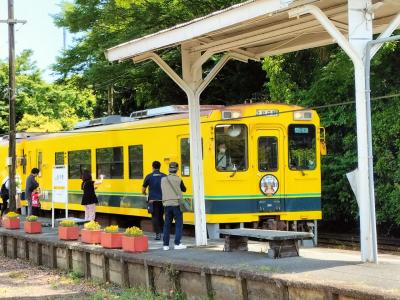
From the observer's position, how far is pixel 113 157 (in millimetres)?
16781

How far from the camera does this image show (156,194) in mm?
12844

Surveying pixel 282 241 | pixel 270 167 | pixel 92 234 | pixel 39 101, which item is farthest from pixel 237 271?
pixel 39 101

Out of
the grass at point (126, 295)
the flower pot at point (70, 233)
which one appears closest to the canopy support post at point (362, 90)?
the grass at point (126, 295)

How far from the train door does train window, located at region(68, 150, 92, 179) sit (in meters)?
5.93

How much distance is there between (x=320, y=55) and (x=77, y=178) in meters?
8.15

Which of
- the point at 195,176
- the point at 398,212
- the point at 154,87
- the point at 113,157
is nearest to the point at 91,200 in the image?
the point at 113,157

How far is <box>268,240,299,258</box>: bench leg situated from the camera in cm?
951

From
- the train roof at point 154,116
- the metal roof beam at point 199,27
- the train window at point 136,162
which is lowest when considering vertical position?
the train window at point 136,162

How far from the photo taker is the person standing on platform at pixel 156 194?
12781 mm

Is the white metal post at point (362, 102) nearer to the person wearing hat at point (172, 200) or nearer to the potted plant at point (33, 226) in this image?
the person wearing hat at point (172, 200)

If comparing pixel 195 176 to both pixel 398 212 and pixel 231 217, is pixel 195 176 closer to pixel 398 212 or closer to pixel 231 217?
pixel 231 217

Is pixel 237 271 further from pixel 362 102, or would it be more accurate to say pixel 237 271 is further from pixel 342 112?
pixel 342 112

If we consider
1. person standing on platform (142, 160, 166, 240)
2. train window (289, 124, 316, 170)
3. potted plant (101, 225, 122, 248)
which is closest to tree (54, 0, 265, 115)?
train window (289, 124, 316, 170)

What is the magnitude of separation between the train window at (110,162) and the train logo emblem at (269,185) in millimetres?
4200
